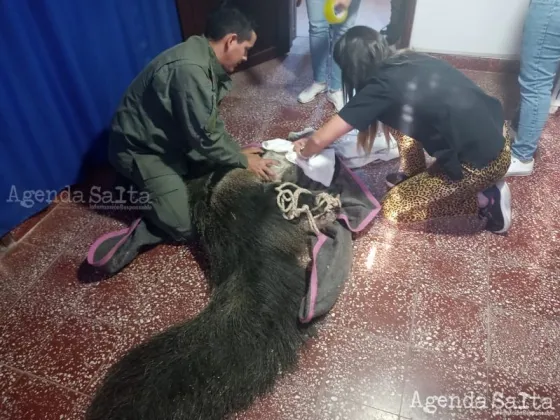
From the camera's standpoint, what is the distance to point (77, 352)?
1214 millimetres

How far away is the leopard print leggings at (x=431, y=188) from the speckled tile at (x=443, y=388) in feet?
1.66

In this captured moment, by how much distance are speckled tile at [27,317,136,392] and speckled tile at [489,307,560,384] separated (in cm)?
104

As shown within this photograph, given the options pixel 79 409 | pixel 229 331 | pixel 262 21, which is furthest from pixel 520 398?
pixel 262 21

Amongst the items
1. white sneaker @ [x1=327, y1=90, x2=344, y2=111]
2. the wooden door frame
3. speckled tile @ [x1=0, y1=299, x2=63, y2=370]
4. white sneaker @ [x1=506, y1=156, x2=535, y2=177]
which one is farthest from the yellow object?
speckled tile @ [x1=0, y1=299, x2=63, y2=370]

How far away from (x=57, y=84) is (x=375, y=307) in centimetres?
129

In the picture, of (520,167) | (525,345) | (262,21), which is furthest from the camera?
(262,21)

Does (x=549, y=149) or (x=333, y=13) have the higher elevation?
(x=333, y=13)

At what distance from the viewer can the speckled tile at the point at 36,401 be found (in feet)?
3.58

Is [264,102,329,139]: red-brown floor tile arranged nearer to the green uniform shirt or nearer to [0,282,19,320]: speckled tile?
the green uniform shirt

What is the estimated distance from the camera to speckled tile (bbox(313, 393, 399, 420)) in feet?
3.51

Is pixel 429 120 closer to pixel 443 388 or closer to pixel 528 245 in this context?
pixel 528 245

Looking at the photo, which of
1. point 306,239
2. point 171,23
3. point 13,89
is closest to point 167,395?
point 306,239

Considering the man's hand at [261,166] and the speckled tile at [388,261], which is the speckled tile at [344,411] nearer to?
the speckled tile at [388,261]

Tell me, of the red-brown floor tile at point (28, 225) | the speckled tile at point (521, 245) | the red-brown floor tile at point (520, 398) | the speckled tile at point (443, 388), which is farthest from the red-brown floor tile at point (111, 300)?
the speckled tile at point (521, 245)
